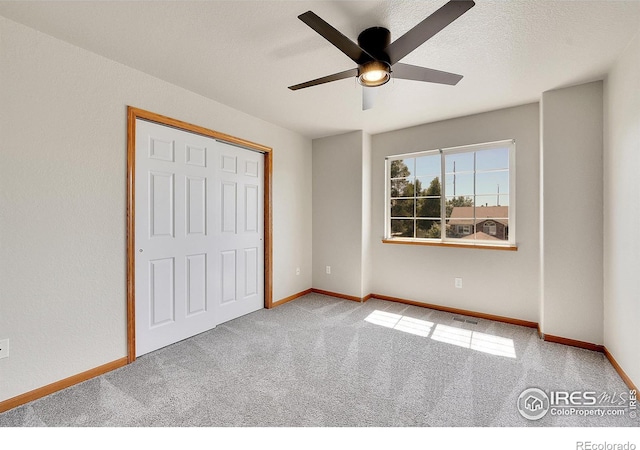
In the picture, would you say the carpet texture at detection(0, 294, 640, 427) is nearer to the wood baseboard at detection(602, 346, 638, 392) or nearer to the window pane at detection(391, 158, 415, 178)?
the wood baseboard at detection(602, 346, 638, 392)

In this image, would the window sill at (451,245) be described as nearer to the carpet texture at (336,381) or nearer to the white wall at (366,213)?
the white wall at (366,213)

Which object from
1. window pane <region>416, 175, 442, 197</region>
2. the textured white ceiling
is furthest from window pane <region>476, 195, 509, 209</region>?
the textured white ceiling

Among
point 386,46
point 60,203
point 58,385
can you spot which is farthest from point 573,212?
point 58,385

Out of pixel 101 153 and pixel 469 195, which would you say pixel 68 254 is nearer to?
pixel 101 153

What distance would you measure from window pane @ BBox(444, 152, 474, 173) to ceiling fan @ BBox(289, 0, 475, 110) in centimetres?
194

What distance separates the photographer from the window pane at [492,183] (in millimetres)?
3328

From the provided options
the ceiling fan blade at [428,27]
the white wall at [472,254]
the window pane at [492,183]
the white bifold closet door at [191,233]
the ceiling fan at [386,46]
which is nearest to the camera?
the ceiling fan blade at [428,27]

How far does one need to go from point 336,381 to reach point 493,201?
2757 millimetres

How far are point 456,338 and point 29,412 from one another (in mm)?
3380

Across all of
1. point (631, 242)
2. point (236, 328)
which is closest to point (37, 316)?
point (236, 328)

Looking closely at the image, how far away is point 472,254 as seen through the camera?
137 inches

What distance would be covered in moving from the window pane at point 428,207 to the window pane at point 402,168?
421 mm

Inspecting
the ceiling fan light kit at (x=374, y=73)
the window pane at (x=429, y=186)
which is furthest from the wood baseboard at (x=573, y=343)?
the ceiling fan light kit at (x=374, y=73)

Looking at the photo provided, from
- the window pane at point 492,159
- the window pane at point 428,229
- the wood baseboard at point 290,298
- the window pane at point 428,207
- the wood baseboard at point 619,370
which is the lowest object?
the wood baseboard at point 619,370
